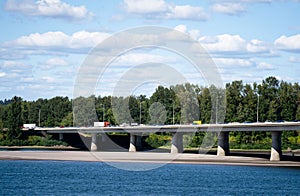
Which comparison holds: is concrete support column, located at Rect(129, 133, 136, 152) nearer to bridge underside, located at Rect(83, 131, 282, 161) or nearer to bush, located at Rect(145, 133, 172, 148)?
bridge underside, located at Rect(83, 131, 282, 161)

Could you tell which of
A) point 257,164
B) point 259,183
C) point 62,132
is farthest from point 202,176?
point 62,132

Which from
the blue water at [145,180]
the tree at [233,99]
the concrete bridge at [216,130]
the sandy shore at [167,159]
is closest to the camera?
the blue water at [145,180]

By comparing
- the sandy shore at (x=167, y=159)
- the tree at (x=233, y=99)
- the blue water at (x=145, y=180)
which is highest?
the tree at (x=233, y=99)

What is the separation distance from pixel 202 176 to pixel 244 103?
3430 inches

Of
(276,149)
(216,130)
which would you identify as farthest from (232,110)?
(276,149)

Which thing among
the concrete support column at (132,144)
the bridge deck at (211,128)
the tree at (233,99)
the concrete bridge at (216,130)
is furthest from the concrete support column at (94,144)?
the tree at (233,99)

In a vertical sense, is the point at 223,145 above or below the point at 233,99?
below

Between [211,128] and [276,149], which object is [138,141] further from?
[276,149]

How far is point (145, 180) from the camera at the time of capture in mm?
87750

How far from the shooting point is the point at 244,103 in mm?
178250

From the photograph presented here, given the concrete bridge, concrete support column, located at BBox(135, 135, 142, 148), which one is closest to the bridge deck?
the concrete bridge

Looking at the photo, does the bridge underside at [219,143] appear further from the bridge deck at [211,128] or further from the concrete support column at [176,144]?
the bridge deck at [211,128]

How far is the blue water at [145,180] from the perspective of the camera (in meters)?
74.9

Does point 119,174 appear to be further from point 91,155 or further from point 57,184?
point 91,155
